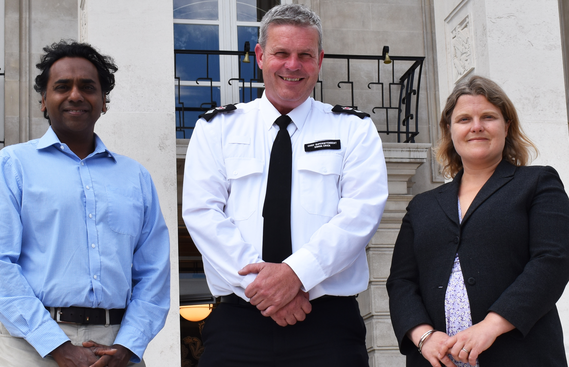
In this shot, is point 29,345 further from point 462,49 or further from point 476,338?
point 462,49

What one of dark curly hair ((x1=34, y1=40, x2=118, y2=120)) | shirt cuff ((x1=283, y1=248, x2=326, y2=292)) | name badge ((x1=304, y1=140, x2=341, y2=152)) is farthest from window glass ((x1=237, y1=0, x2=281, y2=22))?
shirt cuff ((x1=283, y1=248, x2=326, y2=292))

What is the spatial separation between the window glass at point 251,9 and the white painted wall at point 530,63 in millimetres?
3902

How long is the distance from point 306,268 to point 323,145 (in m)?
0.62

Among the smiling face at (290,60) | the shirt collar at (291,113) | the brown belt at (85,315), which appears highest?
the smiling face at (290,60)

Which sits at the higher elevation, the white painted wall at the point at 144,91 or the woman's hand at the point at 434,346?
the white painted wall at the point at 144,91

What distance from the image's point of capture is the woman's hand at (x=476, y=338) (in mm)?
2502

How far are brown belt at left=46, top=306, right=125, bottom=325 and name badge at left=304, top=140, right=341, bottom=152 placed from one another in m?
1.09

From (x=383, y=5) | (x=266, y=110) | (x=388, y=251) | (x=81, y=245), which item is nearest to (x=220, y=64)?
(x=383, y=5)

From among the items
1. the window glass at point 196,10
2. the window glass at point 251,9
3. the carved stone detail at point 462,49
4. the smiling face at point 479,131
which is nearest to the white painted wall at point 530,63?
the carved stone detail at point 462,49

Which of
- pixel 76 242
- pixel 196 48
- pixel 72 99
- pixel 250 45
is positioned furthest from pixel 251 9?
pixel 76 242

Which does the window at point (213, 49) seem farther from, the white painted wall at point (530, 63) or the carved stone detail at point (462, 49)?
the white painted wall at point (530, 63)

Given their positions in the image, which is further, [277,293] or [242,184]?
[242,184]

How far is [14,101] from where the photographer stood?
7.34m

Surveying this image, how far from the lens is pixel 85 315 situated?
2686 mm
